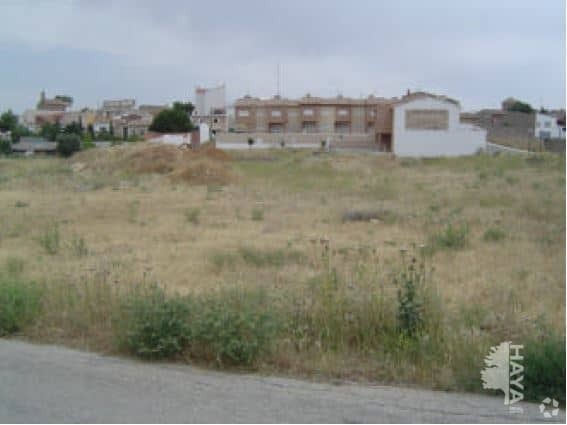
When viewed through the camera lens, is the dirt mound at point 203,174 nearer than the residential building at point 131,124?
Yes

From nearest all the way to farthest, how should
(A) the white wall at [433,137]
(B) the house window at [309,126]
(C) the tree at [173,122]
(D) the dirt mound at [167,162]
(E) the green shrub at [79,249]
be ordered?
1. (E) the green shrub at [79,249]
2. (D) the dirt mound at [167,162]
3. (A) the white wall at [433,137]
4. (C) the tree at [173,122]
5. (B) the house window at [309,126]

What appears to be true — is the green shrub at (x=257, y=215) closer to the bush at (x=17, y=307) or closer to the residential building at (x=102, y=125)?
the bush at (x=17, y=307)

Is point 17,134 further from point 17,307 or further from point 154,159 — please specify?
point 17,307

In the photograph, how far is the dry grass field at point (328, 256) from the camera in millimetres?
5531

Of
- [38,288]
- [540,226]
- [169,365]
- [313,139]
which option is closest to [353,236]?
[540,226]

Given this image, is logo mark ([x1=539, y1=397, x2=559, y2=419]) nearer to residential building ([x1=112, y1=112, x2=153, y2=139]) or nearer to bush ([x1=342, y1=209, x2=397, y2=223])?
bush ([x1=342, y1=209, x2=397, y2=223])

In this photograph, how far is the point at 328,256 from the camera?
10.1 meters

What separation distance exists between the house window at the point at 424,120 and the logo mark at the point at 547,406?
63.7 meters

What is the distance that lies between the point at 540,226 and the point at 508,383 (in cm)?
1295

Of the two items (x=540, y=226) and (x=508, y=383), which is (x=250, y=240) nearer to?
(x=540, y=226)

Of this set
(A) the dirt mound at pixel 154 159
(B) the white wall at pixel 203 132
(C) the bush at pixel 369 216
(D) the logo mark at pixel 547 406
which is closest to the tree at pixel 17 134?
(B) the white wall at pixel 203 132

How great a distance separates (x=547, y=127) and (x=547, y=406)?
8894cm

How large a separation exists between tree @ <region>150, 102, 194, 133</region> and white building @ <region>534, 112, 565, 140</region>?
44997 millimetres

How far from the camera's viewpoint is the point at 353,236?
1586cm
